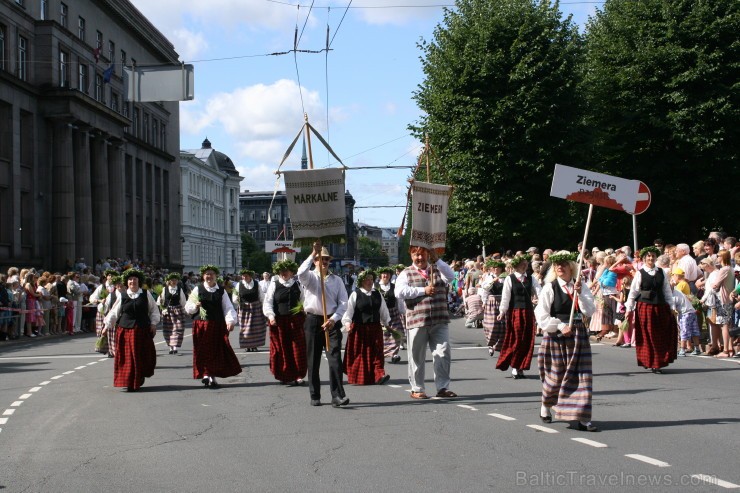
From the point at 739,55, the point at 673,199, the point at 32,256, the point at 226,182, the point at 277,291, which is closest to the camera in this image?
the point at 277,291

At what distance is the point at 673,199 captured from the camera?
35594 mm

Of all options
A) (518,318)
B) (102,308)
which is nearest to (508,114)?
(102,308)

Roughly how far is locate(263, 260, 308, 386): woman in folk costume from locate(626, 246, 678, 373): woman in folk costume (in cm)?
527

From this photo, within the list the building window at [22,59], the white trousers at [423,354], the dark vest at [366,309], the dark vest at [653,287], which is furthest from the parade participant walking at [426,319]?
the building window at [22,59]

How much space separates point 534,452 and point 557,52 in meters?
28.8

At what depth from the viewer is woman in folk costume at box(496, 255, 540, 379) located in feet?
Result: 46.6

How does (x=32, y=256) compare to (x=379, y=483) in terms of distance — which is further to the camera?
(x=32, y=256)

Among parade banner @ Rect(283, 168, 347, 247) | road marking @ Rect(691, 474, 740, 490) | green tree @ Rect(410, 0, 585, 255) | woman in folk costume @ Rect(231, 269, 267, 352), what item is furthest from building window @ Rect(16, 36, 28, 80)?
road marking @ Rect(691, 474, 740, 490)

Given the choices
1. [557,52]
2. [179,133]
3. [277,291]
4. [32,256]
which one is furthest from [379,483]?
[179,133]

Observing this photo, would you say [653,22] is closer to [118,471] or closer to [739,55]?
[739,55]

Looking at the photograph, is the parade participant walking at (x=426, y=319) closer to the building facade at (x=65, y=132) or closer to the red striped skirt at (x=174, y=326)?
the red striped skirt at (x=174, y=326)

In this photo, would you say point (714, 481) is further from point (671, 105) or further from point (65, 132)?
point (65, 132)

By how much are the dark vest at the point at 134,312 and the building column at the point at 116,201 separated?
41.2 metres

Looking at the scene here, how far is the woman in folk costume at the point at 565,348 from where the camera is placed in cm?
920
